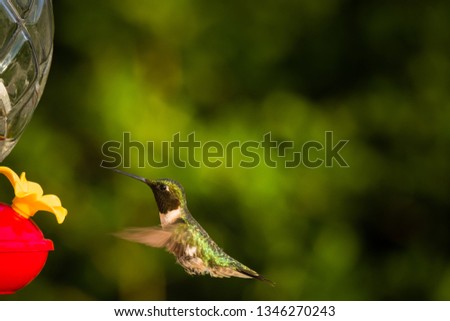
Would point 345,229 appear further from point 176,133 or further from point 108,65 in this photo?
point 108,65

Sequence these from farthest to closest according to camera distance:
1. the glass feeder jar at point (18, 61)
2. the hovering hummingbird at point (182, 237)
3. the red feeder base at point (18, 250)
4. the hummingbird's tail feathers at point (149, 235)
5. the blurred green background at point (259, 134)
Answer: the blurred green background at point (259, 134), the hovering hummingbird at point (182, 237), the hummingbird's tail feathers at point (149, 235), the glass feeder jar at point (18, 61), the red feeder base at point (18, 250)

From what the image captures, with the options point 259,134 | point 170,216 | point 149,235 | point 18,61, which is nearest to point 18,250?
point 18,61

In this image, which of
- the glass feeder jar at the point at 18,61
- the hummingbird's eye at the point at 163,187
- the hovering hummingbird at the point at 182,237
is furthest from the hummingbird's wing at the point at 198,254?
the glass feeder jar at the point at 18,61

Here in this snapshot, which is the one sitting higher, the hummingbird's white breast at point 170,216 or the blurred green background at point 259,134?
the blurred green background at point 259,134

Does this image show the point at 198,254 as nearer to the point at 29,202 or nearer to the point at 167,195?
the point at 167,195

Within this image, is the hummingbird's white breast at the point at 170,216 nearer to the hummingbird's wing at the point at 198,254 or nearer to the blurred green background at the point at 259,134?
the hummingbird's wing at the point at 198,254

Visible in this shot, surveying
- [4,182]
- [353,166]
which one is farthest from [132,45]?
[353,166]

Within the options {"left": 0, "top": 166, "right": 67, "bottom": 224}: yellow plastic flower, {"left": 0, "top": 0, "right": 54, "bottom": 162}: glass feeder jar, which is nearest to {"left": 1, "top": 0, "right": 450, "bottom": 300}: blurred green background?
{"left": 0, "top": 0, "right": 54, "bottom": 162}: glass feeder jar
